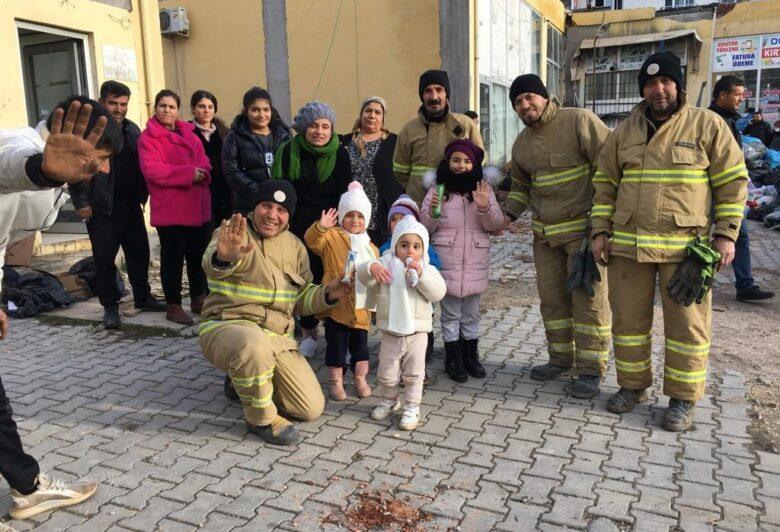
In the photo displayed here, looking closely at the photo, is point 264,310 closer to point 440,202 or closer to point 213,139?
point 440,202

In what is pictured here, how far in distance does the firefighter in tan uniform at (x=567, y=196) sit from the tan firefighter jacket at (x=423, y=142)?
19.6 inches

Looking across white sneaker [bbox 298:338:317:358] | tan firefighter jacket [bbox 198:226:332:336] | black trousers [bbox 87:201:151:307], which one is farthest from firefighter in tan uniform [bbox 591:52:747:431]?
black trousers [bbox 87:201:151:307]

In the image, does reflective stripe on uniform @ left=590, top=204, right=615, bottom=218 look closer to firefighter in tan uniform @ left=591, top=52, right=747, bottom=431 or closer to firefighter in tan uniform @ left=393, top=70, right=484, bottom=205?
firefighter in tan uniform @ left=591, top=52, right=747, bottom=431

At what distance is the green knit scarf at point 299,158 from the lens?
4.50 meters

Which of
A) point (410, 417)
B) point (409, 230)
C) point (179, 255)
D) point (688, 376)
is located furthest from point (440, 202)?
point (179, 255)

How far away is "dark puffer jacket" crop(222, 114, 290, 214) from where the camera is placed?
5.00 meters

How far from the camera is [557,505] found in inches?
114

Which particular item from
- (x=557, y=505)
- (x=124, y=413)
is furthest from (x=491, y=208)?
Result: (x=124, y=413)

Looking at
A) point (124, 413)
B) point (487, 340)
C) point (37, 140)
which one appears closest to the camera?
point (37, 140)

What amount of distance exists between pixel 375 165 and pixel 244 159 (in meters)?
1.04

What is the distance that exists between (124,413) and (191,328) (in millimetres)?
1672

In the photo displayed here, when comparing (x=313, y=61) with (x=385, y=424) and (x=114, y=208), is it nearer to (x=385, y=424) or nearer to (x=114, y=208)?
(x=114, y=208)

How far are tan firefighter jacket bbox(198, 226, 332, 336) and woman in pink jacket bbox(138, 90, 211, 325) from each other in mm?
1857

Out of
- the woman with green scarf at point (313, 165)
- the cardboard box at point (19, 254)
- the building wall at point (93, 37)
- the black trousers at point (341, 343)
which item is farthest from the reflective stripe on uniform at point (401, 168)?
the building wall at point (93, 37)
